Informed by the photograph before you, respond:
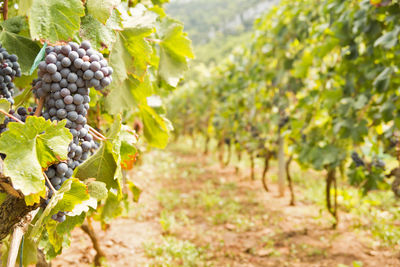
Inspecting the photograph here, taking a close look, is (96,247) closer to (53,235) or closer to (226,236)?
(53,235)

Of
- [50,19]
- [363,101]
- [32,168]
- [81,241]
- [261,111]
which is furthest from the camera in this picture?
[261,111]

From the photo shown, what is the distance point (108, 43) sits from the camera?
109cm

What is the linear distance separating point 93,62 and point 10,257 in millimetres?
621

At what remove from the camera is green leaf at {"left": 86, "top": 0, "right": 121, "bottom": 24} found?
3.26ft

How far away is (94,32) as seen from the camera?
1068 millimetres

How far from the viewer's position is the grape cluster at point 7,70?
1.00 meters

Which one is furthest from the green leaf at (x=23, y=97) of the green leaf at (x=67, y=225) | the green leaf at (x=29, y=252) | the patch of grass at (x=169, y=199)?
the patch of grass at (x=169, y=199)

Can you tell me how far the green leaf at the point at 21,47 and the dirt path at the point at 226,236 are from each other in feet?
7.90

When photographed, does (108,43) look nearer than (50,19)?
No

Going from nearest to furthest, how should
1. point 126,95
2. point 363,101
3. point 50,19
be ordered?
1. point 50,19
2. point 126,95
3. point 363,101

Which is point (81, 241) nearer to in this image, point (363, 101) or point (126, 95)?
point (126, 95)

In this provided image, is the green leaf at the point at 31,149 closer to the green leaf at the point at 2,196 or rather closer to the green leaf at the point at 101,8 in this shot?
the green leaf at the point at 2,196

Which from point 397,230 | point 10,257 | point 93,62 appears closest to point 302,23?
point 397,230

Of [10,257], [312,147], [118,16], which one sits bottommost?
[10,257]
